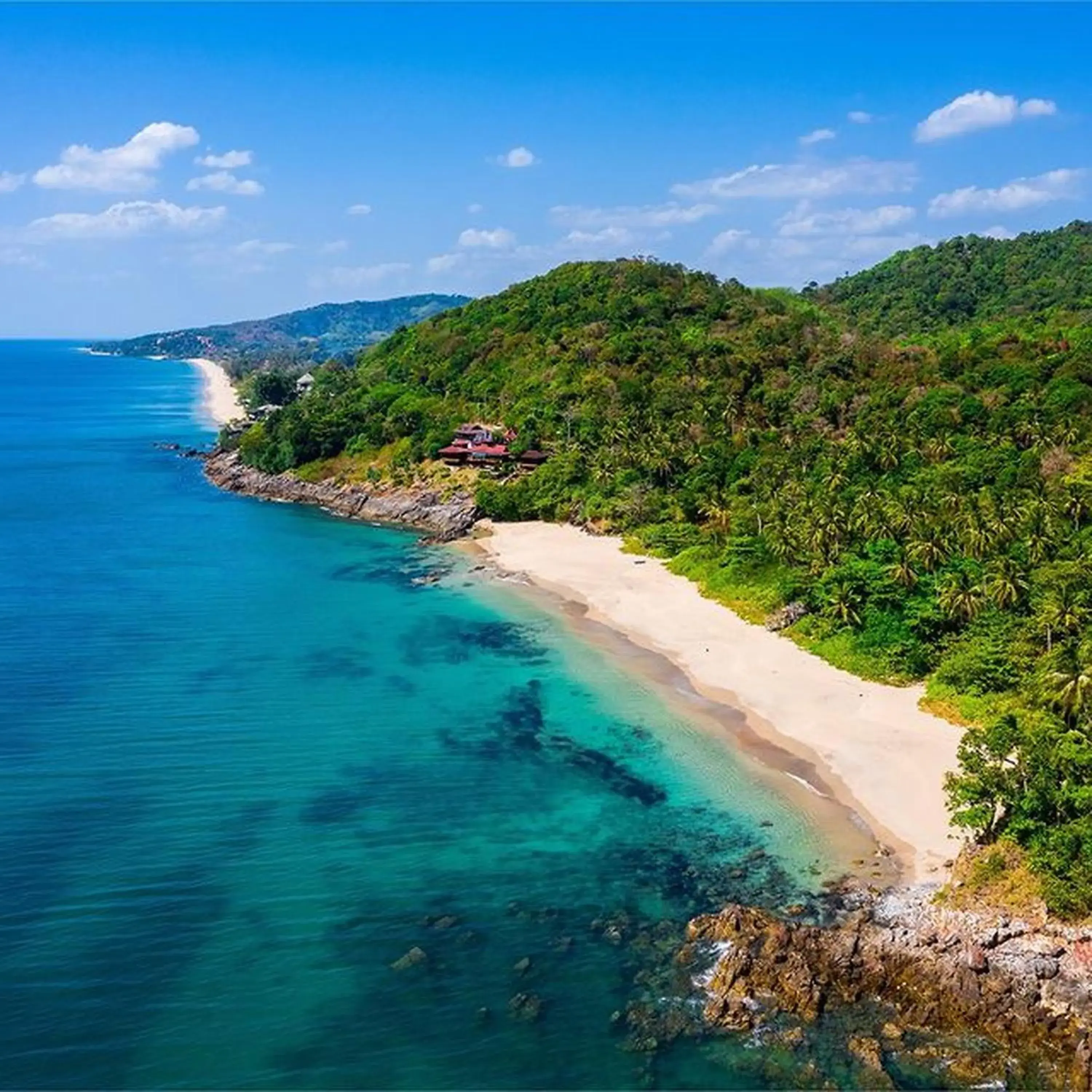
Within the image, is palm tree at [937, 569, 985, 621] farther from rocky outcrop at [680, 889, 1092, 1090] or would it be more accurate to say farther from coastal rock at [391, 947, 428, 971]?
coastal rock at [391, 947, 428, 971]

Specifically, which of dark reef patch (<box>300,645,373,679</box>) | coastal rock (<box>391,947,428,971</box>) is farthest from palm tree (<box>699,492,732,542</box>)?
coastal rock (<box>391,947,428,971</box>)

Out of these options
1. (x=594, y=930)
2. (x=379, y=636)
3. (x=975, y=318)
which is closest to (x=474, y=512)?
(x=379, y=636)

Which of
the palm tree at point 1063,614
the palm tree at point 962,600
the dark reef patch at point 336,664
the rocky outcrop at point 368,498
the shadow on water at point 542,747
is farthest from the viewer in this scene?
the rocky outcrop at point 368,498

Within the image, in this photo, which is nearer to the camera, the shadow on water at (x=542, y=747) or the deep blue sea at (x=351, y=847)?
the deep blue sea at (x=351, y=847)

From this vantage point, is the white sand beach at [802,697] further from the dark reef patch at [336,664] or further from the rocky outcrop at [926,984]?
the dark reef patch at [336,664]

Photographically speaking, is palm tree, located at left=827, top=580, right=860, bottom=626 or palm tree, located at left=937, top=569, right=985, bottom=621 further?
palm tree, located at left=827, top=580, right=860, bottom=626

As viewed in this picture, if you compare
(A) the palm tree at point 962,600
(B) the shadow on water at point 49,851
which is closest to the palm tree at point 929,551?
(A) the palm tree at point 962,600
